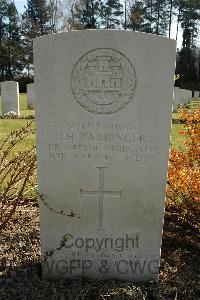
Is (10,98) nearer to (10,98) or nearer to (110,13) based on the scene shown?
(10,98)

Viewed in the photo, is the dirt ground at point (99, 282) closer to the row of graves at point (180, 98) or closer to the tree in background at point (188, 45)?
the row of graves at point (180, 98)

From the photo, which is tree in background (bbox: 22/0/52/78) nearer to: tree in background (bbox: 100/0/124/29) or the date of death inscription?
tree in background (bbox: 100/0/124/29)

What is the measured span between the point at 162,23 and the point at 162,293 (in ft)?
152

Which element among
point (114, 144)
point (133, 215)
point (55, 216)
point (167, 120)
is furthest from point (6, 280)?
point (167, 120)

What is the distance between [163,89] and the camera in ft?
9.37

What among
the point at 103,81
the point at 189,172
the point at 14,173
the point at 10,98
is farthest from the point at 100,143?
the point at 10,98

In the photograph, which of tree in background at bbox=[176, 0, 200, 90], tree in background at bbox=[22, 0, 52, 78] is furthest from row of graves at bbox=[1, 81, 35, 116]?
tree in background at bbox=[176, 0, 200, 90]

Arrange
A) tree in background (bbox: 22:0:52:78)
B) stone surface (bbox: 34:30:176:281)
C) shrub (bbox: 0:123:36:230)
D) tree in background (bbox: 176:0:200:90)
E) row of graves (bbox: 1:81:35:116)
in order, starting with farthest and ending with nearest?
tree in background (bbox: 176:0:200:90), tree in background (bbox: 22:0:52:78), row of graves (bbox: 1:81:35:116), shrub (bbox: 0:123:36:230), stone surface (bbox: 34:30:176:281)

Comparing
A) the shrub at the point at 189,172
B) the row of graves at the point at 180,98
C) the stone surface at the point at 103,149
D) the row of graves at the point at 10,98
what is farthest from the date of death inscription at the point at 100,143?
the row of graves at the point at 180,98

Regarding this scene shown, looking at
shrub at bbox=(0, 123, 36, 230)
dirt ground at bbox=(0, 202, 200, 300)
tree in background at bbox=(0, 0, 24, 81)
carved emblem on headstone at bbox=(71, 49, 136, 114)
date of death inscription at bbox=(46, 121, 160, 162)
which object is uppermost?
tree in background at bbox=(0, 0, 24, 81)

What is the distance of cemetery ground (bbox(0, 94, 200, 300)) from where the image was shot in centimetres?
299

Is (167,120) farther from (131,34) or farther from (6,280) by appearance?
(6,280)

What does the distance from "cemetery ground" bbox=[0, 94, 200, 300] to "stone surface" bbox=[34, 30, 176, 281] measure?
13cm

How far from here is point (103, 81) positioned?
287cm
